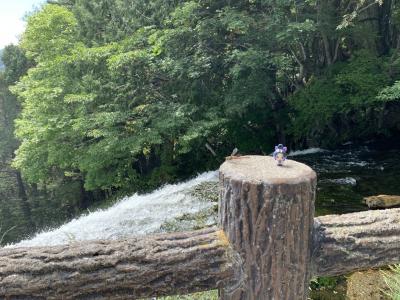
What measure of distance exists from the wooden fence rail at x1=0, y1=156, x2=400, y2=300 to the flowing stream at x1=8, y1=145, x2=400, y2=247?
6.51m

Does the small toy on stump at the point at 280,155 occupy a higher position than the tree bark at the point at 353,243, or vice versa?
the small toy on stump at the point at 280,155

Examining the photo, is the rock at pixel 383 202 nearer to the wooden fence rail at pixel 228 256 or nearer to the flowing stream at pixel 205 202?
the flowing stream at pixel 205 202

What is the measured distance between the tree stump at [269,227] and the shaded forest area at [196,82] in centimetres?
922

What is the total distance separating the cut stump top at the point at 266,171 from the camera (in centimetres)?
175

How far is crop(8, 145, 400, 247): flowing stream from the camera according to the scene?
28.8ft

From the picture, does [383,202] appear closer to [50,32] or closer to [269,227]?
[269,227]

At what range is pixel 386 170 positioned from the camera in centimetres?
1168

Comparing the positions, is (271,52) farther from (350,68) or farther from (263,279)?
(263,279)

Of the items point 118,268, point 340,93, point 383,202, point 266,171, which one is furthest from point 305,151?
point 118,268

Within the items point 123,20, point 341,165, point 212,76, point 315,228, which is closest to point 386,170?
point 341,165

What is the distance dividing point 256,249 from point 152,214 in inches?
318

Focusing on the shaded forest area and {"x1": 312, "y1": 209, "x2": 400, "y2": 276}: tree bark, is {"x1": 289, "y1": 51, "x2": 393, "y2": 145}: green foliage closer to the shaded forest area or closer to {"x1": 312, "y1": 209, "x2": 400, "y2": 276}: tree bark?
the shaded forest area

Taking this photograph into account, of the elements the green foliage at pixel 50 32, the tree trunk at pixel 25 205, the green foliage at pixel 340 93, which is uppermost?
the green foliage at pixel 50 32

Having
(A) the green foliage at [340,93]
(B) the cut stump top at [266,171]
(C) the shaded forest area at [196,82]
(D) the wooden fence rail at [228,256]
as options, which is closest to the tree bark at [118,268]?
(D) the wooden fence rail at [228,256]
